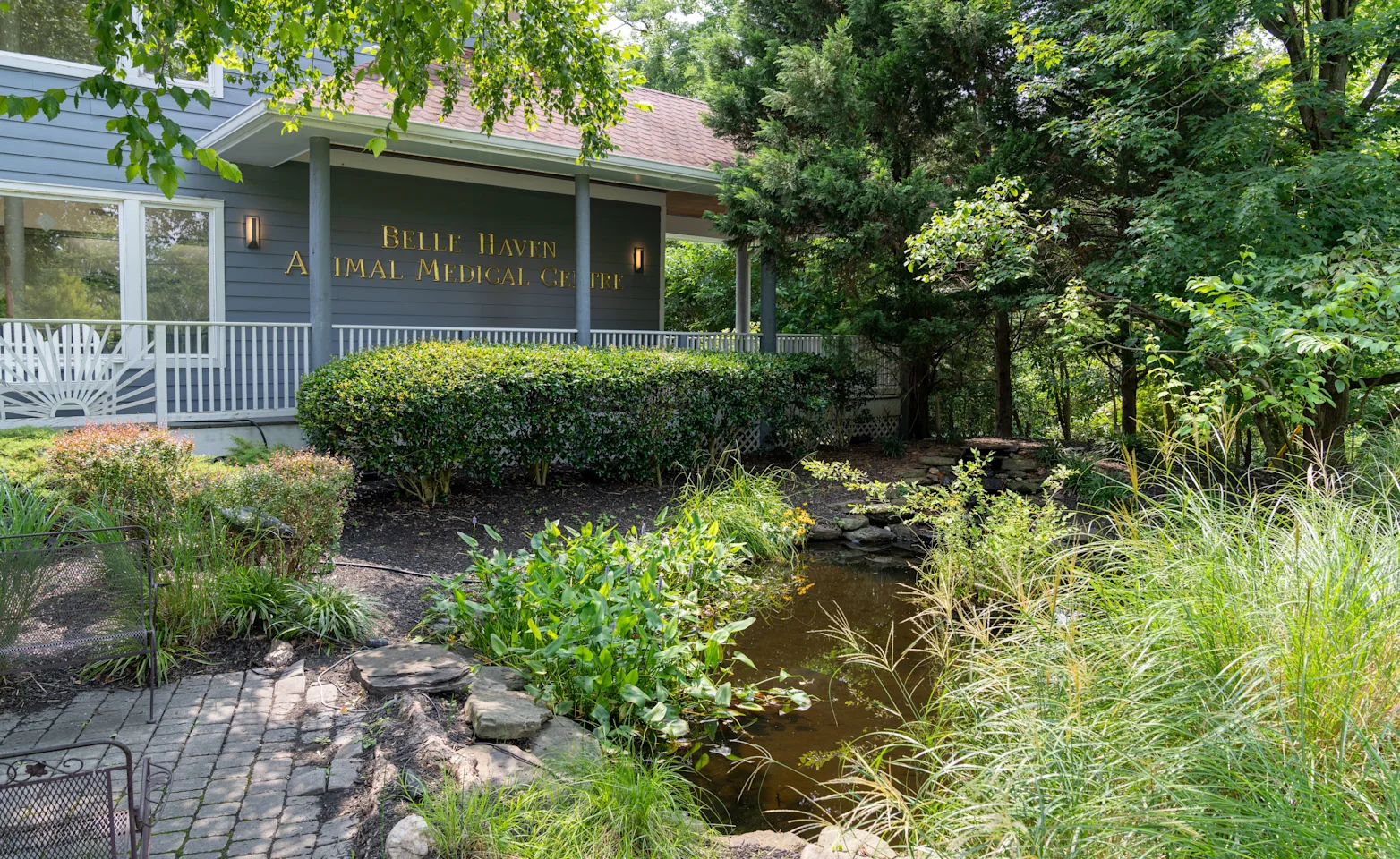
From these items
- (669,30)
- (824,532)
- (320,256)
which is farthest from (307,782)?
(669,30)

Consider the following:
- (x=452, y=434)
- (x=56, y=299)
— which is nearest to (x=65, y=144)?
(x=56, y=299)

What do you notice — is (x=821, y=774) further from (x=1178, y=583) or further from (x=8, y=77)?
(x=8, y=77)

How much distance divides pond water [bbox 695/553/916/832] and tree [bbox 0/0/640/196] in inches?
131

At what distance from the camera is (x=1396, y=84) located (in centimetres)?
754

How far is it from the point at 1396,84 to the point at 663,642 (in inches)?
322

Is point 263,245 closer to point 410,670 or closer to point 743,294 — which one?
point 743,294

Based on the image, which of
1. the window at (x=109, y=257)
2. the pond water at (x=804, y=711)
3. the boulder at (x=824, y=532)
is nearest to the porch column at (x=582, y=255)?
the boulder at (x=824, y=532)

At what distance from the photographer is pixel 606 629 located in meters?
4.02

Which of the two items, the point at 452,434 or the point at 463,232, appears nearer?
the point at 452,434

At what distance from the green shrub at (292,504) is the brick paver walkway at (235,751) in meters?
0.98

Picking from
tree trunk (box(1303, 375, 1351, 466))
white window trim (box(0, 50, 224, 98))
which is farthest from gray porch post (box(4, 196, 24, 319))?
tree trunk (box(1303, 375, 1351, 466))

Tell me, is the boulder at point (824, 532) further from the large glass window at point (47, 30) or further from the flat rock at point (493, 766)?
the large glass window at point (47, 30)

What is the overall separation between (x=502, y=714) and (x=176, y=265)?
7.96 metres

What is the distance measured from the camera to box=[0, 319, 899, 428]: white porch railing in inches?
281
